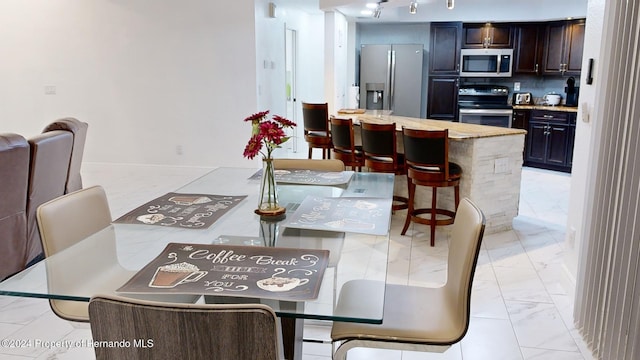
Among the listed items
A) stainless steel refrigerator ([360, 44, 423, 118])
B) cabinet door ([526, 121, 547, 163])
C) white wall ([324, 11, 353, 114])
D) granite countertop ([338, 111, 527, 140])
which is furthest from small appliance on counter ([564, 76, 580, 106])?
granite countertop ([338, 111, 527, 140])

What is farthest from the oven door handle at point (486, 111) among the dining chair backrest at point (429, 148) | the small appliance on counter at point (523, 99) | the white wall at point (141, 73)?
the dining chair backrest at point (429, 148)

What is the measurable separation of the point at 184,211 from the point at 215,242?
428mm

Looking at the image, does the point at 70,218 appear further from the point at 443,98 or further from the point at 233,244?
the point at 443,98

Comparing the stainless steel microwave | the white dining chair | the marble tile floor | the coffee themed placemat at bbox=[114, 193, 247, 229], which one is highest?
the stainless steel microwave

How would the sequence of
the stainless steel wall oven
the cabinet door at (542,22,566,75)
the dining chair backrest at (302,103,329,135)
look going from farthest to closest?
1. the stainless steel wall oven
2. the cabinet door at (542,22,566,75)
3. the dining chair backrest at (302,103,329,135)

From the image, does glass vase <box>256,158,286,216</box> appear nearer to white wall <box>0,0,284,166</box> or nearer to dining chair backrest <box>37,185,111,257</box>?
dining chair backrest <box>37,185,111,257</box>

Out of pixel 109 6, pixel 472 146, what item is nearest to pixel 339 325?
pixel 472 146

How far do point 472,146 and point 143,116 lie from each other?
4891 millimetres

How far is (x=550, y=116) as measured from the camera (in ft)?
23.2

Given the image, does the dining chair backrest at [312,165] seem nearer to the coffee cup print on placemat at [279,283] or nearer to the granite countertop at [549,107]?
the coffee cup print on placemat at [279,283]

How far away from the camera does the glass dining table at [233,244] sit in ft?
4.73

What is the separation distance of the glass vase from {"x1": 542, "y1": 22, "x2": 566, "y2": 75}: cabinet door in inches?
265

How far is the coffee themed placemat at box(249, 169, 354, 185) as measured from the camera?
2789 mm

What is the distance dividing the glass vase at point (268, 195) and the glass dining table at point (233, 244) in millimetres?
40
